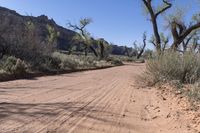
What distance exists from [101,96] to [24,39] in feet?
56.4

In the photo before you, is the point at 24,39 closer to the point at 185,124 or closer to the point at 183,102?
the point at 183,102

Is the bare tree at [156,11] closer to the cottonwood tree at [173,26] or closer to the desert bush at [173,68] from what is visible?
the cottonwood tree at [173,26]

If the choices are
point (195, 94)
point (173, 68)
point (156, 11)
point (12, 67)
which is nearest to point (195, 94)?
point (195, 94)

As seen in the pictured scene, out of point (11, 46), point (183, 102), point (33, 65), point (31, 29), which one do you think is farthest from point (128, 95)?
point (31, 29)

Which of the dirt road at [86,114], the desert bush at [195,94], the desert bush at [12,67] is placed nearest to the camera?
the dirt road at [86,114]

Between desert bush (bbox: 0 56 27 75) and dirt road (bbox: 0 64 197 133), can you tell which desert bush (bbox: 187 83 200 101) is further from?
desert bush (bbox: 0 56 27 75)

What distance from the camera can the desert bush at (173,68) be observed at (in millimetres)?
14198

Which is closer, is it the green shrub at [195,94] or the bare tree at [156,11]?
the green shrub at [195,94]

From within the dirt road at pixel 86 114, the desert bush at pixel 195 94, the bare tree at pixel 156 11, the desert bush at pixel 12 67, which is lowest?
the dirt road at pixel 86 114

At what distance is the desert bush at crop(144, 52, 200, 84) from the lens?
46.6 feet

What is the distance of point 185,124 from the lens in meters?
7.60

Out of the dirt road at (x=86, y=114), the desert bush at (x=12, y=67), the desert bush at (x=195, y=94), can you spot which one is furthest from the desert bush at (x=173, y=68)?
the desert bush at (x=12, y=67)

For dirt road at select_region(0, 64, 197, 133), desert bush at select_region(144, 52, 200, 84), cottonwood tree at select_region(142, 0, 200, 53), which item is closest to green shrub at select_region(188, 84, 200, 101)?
dirt road at select_region(0, 64, 197, 133)

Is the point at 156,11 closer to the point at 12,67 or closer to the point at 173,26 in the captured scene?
the point at 173,26
